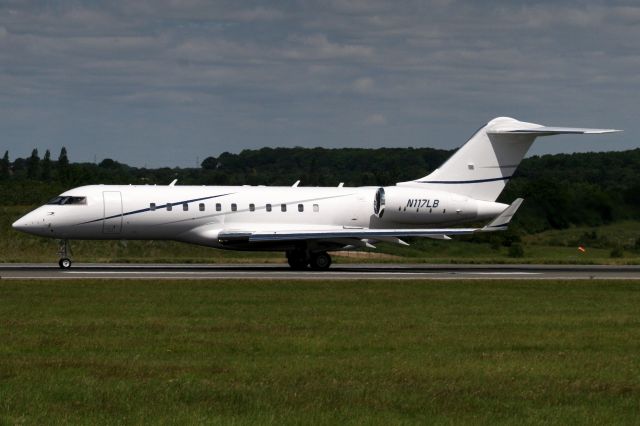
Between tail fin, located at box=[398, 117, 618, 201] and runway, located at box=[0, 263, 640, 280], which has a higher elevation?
tail fin, located at box=[398, 117, 618, 201]

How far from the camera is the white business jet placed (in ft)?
132

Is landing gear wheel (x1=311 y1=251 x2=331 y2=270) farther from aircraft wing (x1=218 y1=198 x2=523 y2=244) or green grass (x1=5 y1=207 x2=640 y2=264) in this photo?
green grass (x1=5 y1=207 x2=640 y2=264)

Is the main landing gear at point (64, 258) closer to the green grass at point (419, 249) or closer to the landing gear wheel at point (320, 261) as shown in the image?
the landing gear wheel at point (320, 261)
